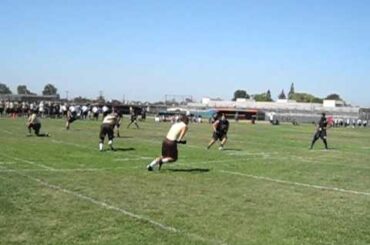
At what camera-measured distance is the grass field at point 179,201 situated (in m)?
9.37

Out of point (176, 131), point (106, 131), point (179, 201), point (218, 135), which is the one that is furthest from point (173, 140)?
point (218, 135)

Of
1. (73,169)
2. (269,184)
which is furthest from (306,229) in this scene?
(73,169)

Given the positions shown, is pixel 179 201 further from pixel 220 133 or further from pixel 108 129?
pixel 220 133

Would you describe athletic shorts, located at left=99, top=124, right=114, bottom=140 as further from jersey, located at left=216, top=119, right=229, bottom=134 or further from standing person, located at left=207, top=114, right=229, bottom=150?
jersey, located at left=216, top=119, right=229, bottom=134

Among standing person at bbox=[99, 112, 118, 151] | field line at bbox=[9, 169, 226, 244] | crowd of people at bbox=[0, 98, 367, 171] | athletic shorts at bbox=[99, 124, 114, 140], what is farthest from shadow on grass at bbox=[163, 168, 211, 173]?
athletic shorts at bbox=[99, 124, 114, 140]

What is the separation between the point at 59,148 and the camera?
2436 centimetres

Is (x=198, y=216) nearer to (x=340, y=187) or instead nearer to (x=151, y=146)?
(x=340, y=187)

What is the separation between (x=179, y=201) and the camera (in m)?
12.3

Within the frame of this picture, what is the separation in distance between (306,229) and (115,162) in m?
10.6

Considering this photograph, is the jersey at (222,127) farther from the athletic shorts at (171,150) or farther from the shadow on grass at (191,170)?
the athletic shorts at (171,150)

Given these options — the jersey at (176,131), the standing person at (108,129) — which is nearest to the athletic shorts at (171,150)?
the jersey at (176,131)

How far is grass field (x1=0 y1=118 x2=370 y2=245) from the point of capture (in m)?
9.37

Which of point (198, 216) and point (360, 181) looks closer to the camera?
point (198, 216)

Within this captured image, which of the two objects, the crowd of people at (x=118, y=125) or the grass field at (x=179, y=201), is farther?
the crowd of people at (x=118, y=125)
